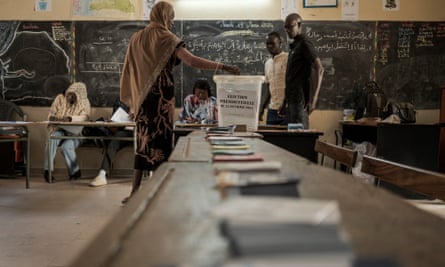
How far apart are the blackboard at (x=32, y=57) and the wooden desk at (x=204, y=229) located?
4.48m

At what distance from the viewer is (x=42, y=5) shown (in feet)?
15.8

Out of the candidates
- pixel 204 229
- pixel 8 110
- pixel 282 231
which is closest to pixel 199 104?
pixel 8 110

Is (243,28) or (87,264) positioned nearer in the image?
(87,264)

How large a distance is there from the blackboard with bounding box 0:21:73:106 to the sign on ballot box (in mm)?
3032

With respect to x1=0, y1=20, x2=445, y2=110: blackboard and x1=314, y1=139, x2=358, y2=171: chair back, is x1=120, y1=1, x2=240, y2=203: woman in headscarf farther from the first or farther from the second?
x1=0, y1=20, x2=445, y2=110: blackboard

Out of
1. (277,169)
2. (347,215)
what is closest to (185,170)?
(277,169)

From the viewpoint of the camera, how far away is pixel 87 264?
1.34 feet

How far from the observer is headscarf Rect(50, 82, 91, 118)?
14.9ft

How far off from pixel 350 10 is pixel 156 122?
302 cm

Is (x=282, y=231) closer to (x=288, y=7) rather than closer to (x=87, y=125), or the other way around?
(x=87, y=125)

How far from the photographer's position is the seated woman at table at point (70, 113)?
14.5 feet

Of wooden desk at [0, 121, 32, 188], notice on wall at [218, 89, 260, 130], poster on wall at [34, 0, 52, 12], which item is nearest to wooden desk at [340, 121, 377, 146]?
Answer: notice on wall at [218, 89, 260, 130]

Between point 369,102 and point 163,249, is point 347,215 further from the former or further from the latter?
point 369,102

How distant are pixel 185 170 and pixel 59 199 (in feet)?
9.43
